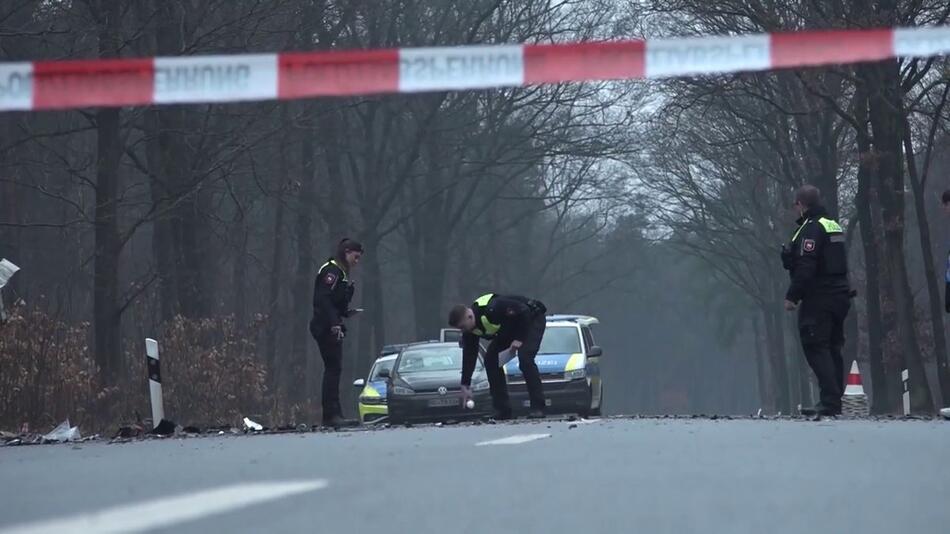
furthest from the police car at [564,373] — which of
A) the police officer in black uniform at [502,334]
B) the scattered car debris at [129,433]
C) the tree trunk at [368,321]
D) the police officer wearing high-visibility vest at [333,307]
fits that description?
the tree trunk at [368,321]

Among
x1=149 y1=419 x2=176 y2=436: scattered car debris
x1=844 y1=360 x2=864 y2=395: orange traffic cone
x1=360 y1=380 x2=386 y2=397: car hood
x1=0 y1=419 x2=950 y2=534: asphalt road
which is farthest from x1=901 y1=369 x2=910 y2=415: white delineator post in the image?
x1=0 y1=419 x2=950 y2=534: asphalt road

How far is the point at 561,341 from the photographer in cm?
2939

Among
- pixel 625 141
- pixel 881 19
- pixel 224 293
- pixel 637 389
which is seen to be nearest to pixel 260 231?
pixel 224 293

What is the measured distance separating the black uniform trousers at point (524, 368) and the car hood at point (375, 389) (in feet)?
34.8

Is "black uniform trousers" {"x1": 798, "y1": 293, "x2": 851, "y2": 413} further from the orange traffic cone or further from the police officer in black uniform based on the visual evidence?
the orange traffic cone

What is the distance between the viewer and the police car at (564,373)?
2820cm

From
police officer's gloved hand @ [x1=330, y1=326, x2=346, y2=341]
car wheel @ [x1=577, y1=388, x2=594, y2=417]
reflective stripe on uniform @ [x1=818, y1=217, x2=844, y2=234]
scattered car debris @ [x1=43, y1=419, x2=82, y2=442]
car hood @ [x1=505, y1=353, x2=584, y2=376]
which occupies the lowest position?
car wheel @ [x1=577, y1=388, x2=594, y2=417]

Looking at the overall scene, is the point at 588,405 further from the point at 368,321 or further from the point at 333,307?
the point at 368,321

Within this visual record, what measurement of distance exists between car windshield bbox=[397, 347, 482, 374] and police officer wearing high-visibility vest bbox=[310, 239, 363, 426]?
9096 mm

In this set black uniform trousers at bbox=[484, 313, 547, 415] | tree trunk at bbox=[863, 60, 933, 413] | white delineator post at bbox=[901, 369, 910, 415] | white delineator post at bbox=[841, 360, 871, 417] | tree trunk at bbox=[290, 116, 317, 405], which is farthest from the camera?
tree trunk at bbox=[290, 116, 317, 405]

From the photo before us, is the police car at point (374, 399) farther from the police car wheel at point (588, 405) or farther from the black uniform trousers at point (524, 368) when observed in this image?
the black uniform trousers at point (524, 368)

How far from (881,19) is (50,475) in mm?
18860

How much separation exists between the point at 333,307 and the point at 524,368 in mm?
1951

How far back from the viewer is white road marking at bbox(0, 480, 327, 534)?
6.70 metres
